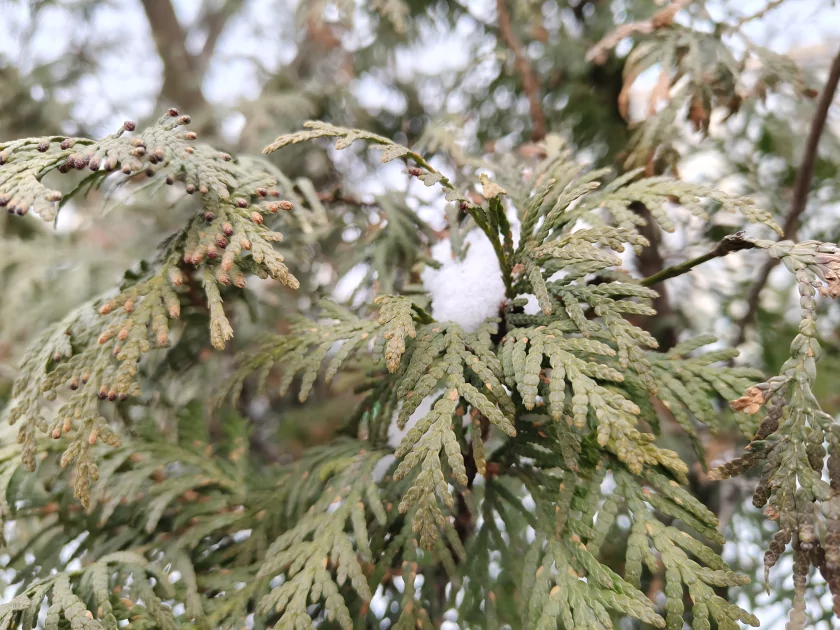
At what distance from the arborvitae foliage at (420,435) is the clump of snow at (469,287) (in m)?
0.03

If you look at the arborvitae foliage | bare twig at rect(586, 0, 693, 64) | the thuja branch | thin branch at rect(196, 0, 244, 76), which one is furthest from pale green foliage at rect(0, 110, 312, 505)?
thin branch at rect(196, 0, 244, 76)

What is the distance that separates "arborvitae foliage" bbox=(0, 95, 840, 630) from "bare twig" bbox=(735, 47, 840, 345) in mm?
368

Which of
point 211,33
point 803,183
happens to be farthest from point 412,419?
point 211,33

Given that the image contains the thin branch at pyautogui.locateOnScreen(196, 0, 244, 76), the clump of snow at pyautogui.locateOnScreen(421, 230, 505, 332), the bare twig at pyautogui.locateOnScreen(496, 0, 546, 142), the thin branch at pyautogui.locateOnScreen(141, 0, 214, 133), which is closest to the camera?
the clump of snow at pyautogui.locateOnScreen(421, 230, 505, 332)

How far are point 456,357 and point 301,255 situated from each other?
0.53 m

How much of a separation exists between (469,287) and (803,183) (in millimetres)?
692

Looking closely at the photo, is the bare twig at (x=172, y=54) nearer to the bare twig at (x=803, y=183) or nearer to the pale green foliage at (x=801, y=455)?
the bare twig at (x=803, y=183)

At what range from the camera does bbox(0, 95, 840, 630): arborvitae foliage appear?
0.64m

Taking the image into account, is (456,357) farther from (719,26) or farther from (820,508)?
(719,26)

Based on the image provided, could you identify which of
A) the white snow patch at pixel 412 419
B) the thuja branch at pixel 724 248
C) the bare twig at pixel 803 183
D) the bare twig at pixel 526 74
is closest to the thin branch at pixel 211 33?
the bare twig at pixel 526 74

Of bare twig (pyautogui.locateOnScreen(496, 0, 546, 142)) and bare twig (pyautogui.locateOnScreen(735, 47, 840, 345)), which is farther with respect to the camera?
bare twig (pyautogui.locateOnScreen(496, 0, 546, 142))

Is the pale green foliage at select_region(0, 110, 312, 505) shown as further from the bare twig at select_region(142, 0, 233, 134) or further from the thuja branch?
the bare twig at select_region(142, 0, 233, 134)

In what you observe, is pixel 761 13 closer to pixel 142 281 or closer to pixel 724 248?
pixel 724 248

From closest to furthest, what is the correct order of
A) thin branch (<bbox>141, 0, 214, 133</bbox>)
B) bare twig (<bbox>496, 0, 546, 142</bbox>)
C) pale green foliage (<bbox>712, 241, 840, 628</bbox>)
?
1. pale green foliage (<bbox>712, 241, 840, 628</bbox>)
2. bare twig (<bbox>496, 0, 546, 142</bbox>)
3. thin branch (<bbox>141, 0, 214, 133</bbox>)
